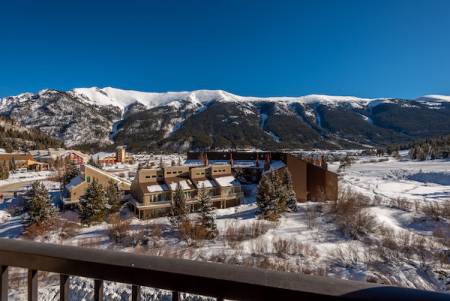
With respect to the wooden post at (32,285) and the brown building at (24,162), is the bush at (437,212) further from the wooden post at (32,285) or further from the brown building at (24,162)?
the brown building at (24,162)

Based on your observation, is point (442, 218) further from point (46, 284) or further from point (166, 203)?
point (46, 284)

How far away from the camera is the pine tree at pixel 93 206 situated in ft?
80.0

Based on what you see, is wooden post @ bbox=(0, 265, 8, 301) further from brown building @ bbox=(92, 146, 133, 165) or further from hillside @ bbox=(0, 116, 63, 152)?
hillside @ bbox=(0, 116, 63, 152)

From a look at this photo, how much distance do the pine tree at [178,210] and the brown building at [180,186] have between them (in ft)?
7.96

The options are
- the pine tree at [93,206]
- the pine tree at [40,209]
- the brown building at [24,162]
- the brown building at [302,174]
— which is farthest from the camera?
the brown building at [24,162]

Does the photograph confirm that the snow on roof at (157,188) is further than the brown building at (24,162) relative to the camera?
No

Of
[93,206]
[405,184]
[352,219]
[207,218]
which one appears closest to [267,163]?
[352,219]

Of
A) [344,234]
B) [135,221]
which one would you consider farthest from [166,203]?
[344,234]

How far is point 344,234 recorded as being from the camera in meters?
21.9

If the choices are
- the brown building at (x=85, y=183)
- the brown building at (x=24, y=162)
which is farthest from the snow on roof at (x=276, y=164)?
the brown building at (x=24, y=162)

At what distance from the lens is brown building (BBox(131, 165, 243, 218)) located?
27.4 meters

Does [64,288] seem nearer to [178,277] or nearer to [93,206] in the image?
[178,277]

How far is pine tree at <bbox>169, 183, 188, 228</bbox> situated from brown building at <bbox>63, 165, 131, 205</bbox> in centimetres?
912

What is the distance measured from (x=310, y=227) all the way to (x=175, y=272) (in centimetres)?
2322
